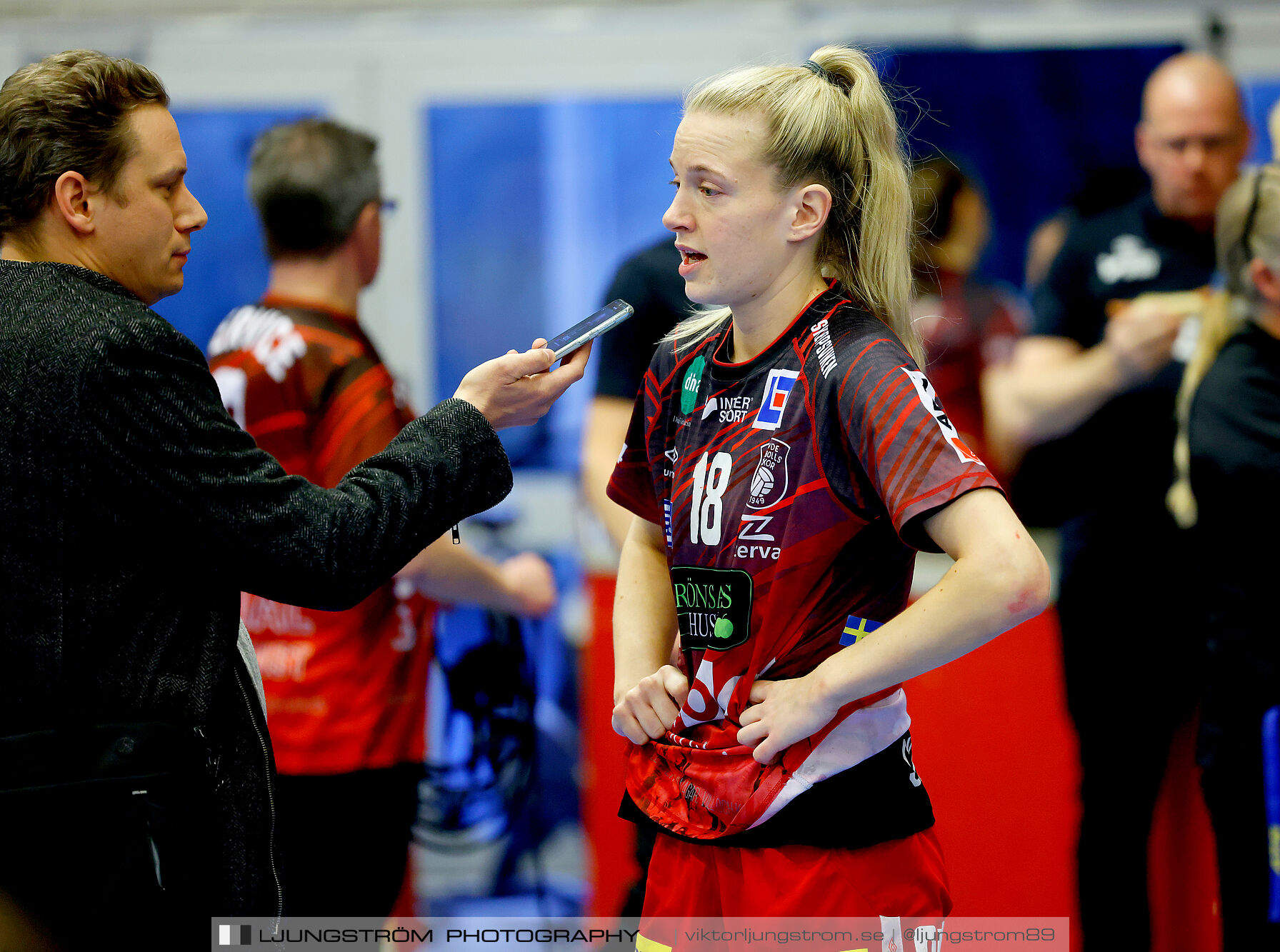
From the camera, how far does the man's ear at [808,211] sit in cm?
139

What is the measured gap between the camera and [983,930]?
2.00m

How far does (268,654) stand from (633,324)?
102 centimetres

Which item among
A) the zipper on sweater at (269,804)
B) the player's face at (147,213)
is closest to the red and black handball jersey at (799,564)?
the zipper on sweater at (269,804)

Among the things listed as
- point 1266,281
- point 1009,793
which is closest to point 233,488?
point 1266,281

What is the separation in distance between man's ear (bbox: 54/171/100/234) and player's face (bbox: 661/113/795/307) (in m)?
0.67

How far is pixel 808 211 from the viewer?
55.3 inches

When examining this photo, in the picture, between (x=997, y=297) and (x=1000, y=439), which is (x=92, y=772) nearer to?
(x=1000, y=439)

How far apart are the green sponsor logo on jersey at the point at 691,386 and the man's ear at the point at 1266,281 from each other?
4.42 feet

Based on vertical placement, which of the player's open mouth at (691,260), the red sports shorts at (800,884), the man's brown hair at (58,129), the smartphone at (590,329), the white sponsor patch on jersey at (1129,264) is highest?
the white sponsor patch on jersey at (1129,264)

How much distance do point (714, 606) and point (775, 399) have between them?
0.26 meters

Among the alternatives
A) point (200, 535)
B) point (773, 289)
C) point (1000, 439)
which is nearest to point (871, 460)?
point (773, 289)

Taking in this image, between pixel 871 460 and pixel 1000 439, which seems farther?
pixel 1000 439

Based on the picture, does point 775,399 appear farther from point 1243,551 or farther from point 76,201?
point 1243,551

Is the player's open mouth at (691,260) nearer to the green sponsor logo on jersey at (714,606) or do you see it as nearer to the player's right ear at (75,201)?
the green sponsor logo on jersey at (714,606)
